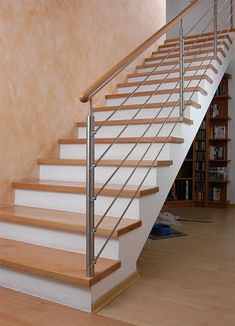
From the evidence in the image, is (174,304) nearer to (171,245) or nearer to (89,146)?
(89,146)

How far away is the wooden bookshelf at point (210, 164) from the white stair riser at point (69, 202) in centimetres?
334

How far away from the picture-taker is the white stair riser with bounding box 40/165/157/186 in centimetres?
235

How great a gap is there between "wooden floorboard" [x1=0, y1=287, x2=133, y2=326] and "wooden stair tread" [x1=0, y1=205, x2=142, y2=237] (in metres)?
0.42

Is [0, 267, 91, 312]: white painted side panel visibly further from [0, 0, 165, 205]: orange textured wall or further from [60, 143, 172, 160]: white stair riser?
[60, 143, 172, 160]: white stair riser

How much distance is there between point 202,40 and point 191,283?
3.40 m

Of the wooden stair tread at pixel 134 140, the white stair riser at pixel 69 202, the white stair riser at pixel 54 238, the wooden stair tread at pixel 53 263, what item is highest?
the wooden stair tread at pixel 134 140

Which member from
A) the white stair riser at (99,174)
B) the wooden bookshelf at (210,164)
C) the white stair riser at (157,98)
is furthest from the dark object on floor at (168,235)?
the wooden bookshelf at (210,164)

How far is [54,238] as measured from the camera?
215 centimetres

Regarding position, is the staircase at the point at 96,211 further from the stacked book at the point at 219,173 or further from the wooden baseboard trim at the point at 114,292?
the stacked book at the point at 219,173

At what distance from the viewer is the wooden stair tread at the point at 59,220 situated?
77.2 inches

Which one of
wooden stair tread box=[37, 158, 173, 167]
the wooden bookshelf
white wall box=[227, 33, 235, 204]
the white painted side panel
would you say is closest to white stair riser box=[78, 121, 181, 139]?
wooden stair tread box=[37, 158, 173, 167]

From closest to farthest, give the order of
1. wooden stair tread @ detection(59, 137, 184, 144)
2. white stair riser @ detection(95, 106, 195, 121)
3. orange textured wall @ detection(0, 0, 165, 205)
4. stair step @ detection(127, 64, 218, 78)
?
wooden stair tread @ detection(59, 137, 184, 144)
orange textured wall @ detection(0, 0, 165, 205)
white stair riser @ detection(95, 106, 195, 121)
stair step @ detection(127, 64, 218, 78)

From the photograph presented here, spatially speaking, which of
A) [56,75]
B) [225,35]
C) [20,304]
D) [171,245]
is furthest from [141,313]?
[225,35]

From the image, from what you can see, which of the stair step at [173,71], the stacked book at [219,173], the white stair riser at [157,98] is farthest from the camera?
the stacked book at [219,173]
